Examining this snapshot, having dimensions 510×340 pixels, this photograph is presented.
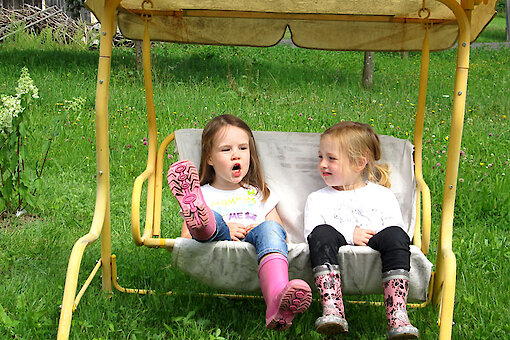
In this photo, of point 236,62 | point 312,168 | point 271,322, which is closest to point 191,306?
point 271,322

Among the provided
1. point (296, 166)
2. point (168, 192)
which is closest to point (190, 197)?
point (296, 166)

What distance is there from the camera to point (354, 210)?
2.79 meters

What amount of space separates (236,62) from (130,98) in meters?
3.59

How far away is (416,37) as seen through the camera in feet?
10.1

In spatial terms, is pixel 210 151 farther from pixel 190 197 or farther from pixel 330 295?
pixel 330 295

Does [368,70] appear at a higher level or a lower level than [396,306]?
higher

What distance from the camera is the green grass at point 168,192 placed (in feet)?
8.82

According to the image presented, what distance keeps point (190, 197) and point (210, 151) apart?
736 mm

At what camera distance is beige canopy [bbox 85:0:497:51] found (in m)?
2.93

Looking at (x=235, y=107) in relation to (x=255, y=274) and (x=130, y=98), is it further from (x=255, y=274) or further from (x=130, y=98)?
(x=255, y=274)

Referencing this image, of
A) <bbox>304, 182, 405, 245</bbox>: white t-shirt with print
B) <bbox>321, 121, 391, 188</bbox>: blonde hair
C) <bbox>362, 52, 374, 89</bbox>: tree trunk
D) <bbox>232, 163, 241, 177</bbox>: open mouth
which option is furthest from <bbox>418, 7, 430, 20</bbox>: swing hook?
<bbox>362, 52, 374, 89</bbox>: tree trunk

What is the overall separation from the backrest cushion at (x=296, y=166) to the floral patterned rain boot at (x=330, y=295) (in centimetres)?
70

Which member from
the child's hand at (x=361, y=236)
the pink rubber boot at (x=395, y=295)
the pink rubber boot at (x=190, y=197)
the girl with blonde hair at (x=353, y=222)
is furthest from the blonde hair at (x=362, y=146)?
the pink rubber boot at (x=190, y=197)

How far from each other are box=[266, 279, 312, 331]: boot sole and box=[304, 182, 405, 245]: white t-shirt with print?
2.11ft
